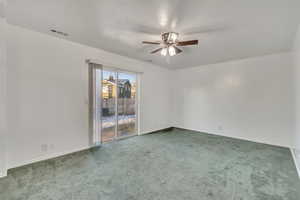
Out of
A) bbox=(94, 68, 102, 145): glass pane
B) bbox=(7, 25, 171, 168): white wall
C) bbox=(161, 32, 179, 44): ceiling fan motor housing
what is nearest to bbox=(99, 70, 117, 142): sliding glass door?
bbox=(94, 68, 102, 145): glass pane

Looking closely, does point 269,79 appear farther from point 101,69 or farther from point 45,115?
point 45,115

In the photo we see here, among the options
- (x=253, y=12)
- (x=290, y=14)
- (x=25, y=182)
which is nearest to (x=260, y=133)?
(x=290, y=14)

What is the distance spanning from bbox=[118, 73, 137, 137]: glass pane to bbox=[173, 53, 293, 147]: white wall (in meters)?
2.16

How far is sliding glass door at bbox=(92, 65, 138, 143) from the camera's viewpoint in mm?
3466

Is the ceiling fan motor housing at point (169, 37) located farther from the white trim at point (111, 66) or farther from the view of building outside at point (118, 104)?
the view of building outside at point (118, 104)

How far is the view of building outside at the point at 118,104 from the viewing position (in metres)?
3.79

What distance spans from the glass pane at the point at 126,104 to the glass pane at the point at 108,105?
21 cm

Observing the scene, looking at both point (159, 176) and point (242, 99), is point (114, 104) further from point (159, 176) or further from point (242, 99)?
point (242, 99)

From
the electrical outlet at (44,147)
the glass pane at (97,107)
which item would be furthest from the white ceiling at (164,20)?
the electrical outlet at (44,147)

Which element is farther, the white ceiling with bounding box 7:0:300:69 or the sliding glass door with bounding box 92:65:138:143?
the sliding glass door with bounding box 92:65:138:143

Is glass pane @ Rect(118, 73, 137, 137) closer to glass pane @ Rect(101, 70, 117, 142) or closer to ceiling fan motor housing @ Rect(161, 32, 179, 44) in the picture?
glass pane @ Rect(101, 70, 117, 142)

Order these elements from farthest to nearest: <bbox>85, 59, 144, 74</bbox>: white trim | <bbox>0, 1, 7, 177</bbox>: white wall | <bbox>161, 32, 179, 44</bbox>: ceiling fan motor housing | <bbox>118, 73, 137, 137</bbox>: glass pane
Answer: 1. <bbox>118, 73, 137, 137</bbox>: glass pane
2. <bbox>85, 59, 144, 74</bbox>: white trim
3. <bbox>161, 32, 179, 44</bbox>: ceiling fan motor housing
4. <bbox>0, 1, 7, 177</bbox>: white wall

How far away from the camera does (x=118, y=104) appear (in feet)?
13.4

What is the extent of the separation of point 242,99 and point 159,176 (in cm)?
352
